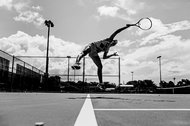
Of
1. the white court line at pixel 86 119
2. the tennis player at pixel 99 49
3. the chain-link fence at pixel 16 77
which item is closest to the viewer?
the white court line at pixel 86 119

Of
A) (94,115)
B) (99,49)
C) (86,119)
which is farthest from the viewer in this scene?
(99,49)

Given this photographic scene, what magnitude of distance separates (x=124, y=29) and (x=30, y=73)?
19.9 metres

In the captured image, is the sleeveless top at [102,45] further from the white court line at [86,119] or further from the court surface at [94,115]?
the white court line at [86,119]

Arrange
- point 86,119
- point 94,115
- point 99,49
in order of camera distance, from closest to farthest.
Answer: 1. point 86,119
2. point 94,115
3. point 99,49

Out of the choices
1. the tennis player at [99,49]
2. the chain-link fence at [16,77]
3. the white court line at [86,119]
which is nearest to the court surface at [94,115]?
the white court line at [86,119]

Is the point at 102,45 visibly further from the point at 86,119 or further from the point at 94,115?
the point at 86,119

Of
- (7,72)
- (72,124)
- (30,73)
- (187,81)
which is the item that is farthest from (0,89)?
(187,81)

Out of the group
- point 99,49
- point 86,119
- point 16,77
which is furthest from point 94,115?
point 16,77

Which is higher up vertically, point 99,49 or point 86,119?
point 99,49

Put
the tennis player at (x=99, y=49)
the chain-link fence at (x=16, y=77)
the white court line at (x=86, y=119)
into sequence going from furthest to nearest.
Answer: the chain-link fence at (x=16, y=77)
the tennis player at (x=99, y=49)
the white court line at (x=86, y=119)

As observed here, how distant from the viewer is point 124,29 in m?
10.7

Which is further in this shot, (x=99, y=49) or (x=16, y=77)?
(x=16, y=77)

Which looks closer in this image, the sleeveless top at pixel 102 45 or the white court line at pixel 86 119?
the white court line at pixel 86 119

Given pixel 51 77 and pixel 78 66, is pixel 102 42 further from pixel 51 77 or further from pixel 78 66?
pixel 51 77
